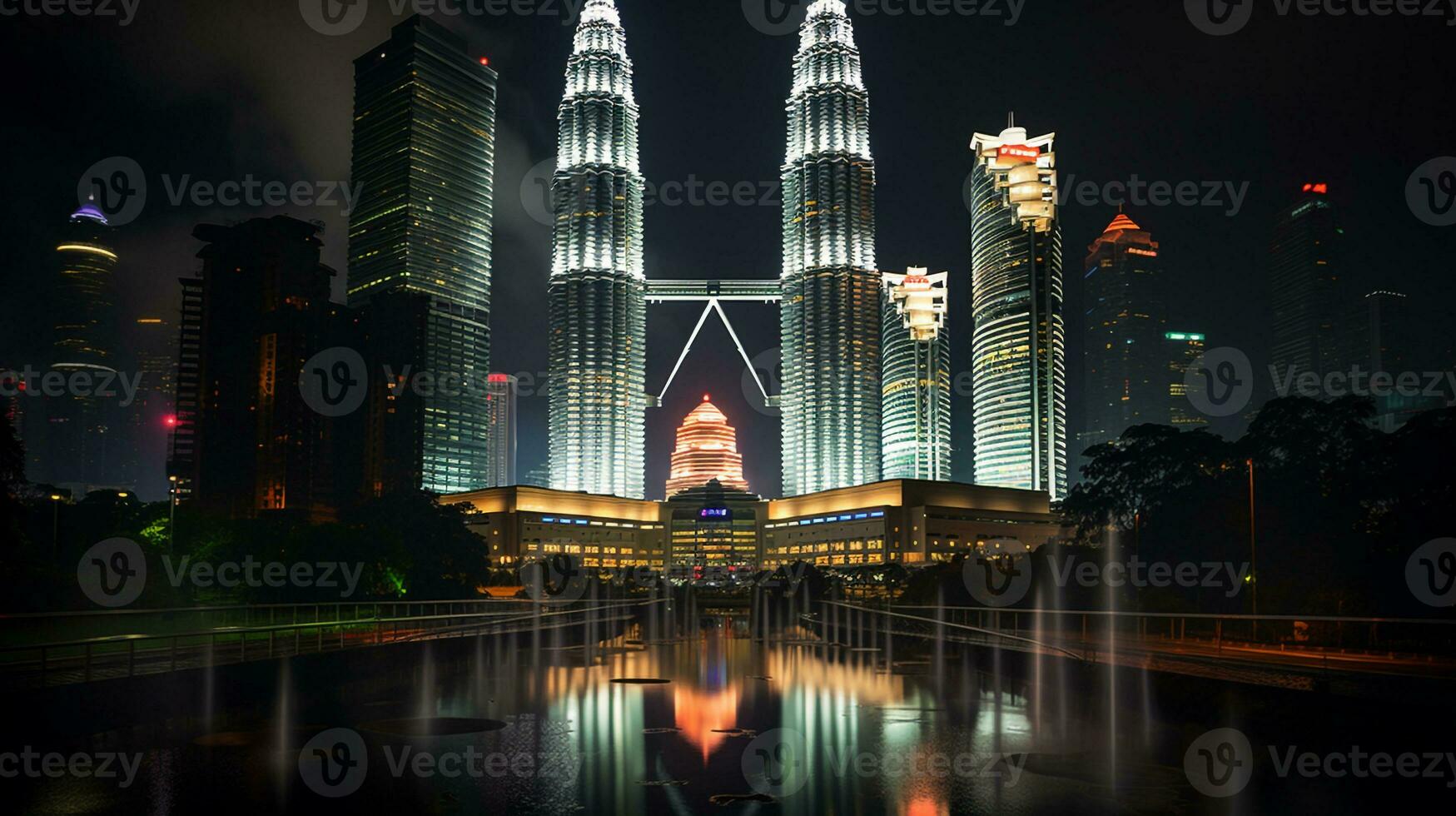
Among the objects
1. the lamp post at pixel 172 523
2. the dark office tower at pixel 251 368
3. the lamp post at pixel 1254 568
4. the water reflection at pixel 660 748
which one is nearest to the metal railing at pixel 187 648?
the water reflection at pixel 660 748

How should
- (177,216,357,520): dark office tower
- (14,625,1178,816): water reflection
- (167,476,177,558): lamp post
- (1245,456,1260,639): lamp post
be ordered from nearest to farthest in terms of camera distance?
(14,625,1178,816): water reflection < (1245,456,1260,639): lamp post < (167,476,177,558): lamp post < (177,216,357,520): dark office tower

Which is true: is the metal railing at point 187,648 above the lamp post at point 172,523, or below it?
below

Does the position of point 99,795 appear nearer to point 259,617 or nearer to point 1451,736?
point 1451,736

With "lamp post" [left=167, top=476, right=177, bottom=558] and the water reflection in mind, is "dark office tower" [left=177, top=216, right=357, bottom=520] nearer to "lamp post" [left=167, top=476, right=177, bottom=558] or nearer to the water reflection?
"lamp post" [left=167, top=476, right=177, bottom=558]

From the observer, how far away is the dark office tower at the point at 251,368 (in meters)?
165

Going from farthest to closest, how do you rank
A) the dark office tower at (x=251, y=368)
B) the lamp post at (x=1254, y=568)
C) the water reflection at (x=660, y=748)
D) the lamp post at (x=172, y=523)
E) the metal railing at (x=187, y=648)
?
the dark office tower at (x=251, y=368), the lamp post at (x=172, y=523), the lamp post at (x=1254, y=568), the metal railing at (x=187, y=648), the water reflection at (x=660, y=748)

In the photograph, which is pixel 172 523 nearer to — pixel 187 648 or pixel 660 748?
pixel 187 648

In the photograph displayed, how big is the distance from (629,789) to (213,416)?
6691 inches

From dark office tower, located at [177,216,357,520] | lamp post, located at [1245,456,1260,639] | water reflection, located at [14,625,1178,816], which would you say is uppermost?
dark office tower, located at [177,216,357,520]

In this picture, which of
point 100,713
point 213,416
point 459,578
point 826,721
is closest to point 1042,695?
→ point 826,721

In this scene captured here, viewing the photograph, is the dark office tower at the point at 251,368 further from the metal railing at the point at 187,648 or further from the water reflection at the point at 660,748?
the water reflection at the point at 660,748

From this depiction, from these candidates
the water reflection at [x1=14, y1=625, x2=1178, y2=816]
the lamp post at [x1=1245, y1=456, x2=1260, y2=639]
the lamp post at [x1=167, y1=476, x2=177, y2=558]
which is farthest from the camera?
the lamp post at [x1=167, y1=476, x2=177, y2=558]

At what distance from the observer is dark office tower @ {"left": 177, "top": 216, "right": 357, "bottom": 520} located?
165m

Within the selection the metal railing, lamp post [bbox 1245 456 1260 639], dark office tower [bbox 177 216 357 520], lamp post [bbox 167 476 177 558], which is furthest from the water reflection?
dark office tower [bbox 177 216 357 520]
